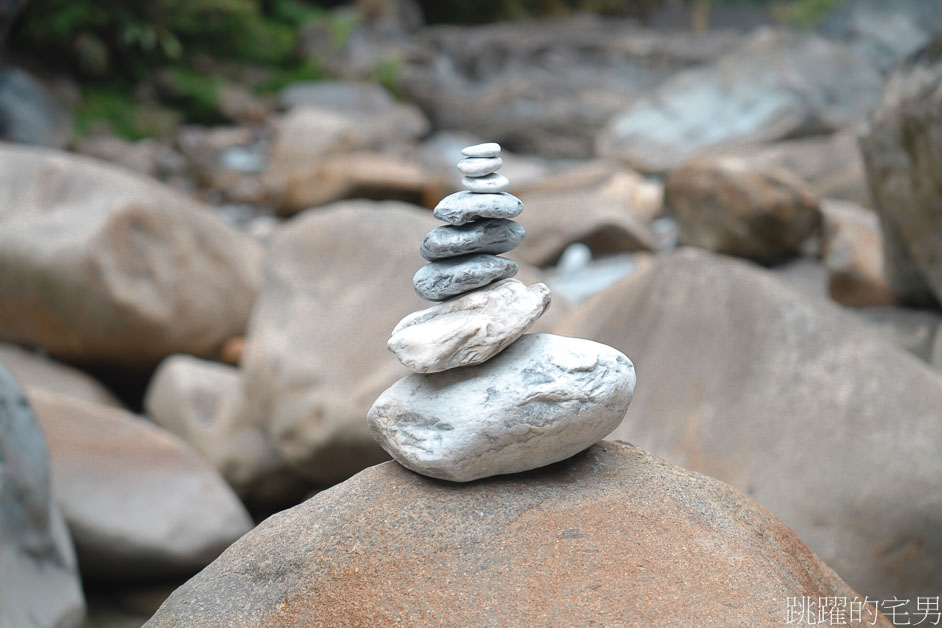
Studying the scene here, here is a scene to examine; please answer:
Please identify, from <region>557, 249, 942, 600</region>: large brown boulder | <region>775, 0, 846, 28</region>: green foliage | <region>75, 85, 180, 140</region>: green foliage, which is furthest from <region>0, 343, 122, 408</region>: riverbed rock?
<region>775, 0, 846, 28</region>: green foliage

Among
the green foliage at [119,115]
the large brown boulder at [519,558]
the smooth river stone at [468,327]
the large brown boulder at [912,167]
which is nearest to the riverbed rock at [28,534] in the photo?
the large brown boulder at [519,558]

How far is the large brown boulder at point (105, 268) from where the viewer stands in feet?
18.2

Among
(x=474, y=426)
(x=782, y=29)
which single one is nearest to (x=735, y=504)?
(x=474, y=426)

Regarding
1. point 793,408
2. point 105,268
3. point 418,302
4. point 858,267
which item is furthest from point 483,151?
point 105,268

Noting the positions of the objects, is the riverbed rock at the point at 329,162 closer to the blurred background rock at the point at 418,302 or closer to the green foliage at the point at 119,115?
the blurred background rock at the point at 418,302

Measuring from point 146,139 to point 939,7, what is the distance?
11.3 m

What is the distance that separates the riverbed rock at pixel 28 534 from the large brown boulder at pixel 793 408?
81.4 inches

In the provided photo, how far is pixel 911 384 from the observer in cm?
304

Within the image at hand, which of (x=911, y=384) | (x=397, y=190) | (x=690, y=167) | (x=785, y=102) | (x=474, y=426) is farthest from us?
(x=785, y=102)

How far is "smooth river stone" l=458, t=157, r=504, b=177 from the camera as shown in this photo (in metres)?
2.09

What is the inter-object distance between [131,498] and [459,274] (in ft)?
8.65

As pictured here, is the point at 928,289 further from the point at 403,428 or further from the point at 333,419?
the point at 403,428

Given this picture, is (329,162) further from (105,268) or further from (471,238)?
(471,238)

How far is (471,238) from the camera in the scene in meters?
2.11
